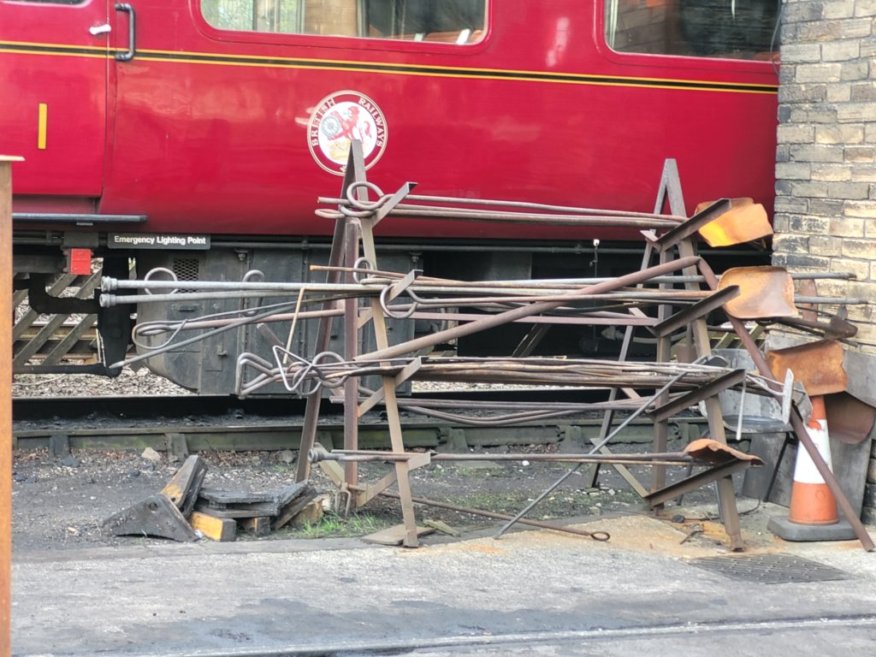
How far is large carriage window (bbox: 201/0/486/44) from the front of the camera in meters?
6.56

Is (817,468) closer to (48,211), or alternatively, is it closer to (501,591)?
(501,591)

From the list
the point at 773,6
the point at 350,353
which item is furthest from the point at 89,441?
the point at 773,6

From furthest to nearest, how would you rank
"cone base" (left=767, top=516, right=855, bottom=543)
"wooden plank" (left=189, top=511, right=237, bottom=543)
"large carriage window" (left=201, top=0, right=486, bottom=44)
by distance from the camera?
"large carriage window" (left=201, top=0, right=486, bottom=44) < "cone base" (left=767, top=516, right=855, bottom=543) < "wooden plank" (left=189, top=511, right=237, bottom=543)

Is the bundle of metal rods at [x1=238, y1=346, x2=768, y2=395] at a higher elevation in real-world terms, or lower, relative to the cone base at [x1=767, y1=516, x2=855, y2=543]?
higher

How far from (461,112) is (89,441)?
2.65 meters

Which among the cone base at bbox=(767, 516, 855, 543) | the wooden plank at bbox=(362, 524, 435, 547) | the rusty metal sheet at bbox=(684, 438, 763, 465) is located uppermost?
the rusty metal sheet at bbox=(684, 438, 763, 465)

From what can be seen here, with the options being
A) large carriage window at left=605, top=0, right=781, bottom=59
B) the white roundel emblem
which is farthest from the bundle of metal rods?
large carriage window at left=605, top=0, right=781, bottom=59

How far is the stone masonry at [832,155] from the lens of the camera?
18.5ft

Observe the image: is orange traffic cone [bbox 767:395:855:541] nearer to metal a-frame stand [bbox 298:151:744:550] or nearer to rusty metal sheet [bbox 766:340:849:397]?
rusty metal sheet [bbox 766:340:849:397]

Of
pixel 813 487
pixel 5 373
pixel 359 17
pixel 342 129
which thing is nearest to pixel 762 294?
pixel 813 487

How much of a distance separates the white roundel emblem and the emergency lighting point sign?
766 millimetres

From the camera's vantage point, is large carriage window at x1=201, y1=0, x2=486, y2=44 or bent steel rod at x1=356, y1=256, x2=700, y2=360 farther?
large carriage window at x1=201, y1=0, x2=486, y2=44

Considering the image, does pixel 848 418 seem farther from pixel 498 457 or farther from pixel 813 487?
pixel 498 457

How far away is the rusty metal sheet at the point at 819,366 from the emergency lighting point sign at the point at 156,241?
311 cm
